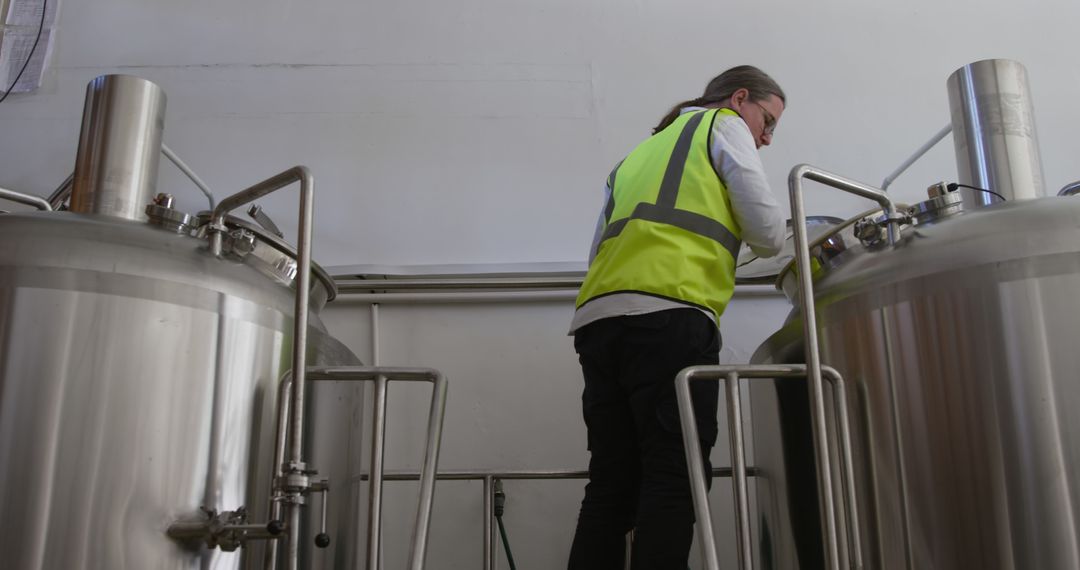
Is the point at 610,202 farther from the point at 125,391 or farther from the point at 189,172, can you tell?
the point at 189,172

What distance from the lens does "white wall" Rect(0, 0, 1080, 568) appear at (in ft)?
10.1

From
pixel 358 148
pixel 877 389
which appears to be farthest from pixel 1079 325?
pixel 358 148

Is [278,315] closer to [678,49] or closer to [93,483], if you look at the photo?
[93,483]

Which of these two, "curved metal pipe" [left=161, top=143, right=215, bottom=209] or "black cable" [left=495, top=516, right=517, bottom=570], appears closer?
"black cable" [left=495, top=516, right=517, bottom=570]

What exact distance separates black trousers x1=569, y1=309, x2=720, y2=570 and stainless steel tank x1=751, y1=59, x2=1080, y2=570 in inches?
10.7

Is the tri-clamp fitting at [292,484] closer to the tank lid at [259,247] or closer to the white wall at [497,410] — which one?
the tank lid at [259,247]

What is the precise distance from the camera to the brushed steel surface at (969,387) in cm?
151

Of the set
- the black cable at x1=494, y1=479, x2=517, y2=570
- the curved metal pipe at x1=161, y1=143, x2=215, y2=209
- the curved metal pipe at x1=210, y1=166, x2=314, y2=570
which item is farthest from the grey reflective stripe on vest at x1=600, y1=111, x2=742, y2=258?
the curved metal pipe at x1=161, y1=143, x2=215, y2=209

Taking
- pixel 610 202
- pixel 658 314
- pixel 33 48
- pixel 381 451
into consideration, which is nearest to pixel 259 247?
pixel 381 451

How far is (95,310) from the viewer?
156 cm

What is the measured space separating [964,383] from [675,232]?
57 centimetres

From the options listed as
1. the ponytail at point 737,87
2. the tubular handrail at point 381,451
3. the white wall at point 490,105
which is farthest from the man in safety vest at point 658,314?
the white wall at point 490,105

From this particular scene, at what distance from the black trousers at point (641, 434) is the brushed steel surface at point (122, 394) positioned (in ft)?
1.99

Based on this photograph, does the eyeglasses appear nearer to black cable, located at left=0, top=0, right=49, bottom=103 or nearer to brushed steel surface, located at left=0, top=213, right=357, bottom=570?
brushed steel surface, located at left=0, top=213, right=357, bottom=570
